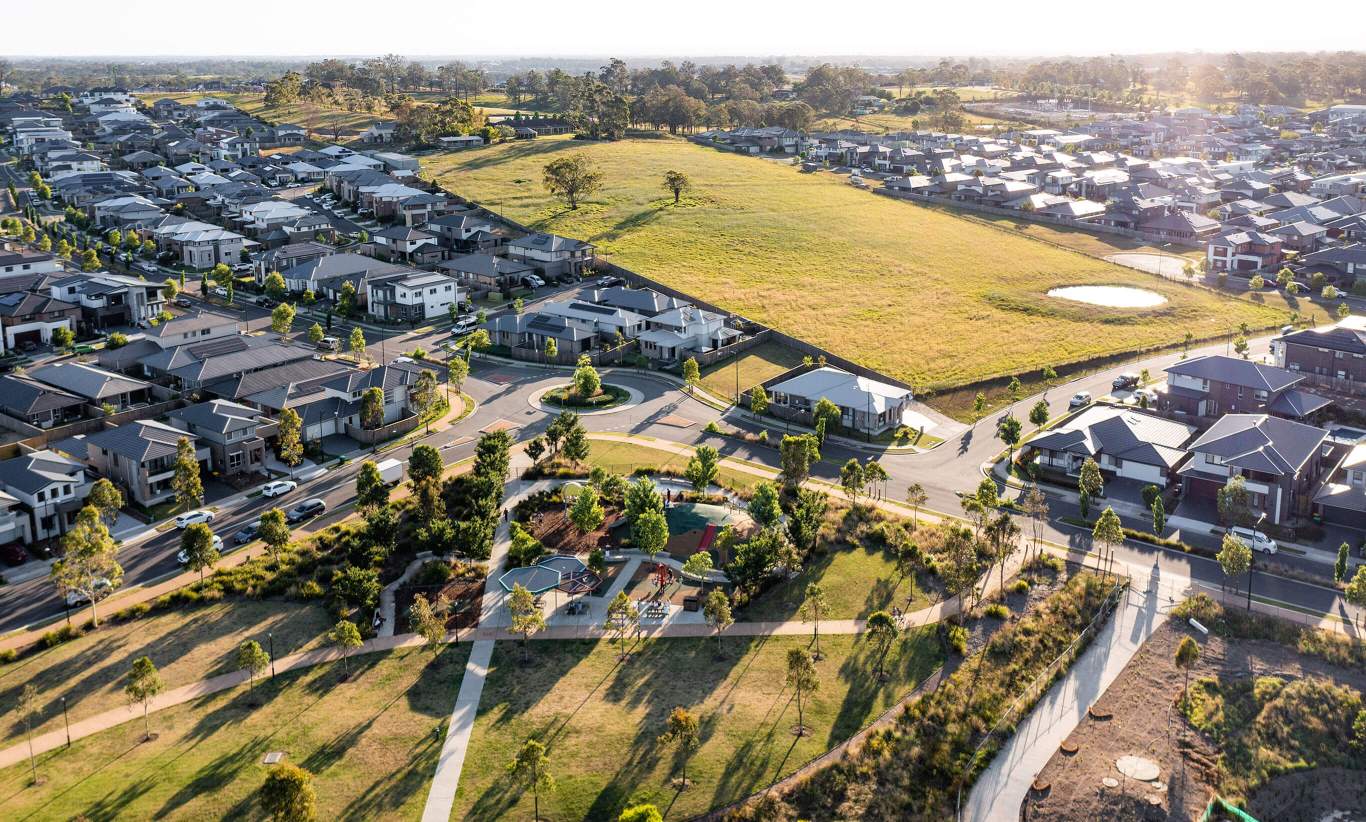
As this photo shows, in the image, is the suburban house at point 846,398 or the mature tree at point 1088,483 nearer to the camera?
the mature tree at point 1088,483

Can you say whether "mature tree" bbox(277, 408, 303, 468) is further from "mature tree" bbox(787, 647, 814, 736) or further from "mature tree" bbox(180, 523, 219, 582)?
"mature tree" bbox(787, 647, 814, 736)

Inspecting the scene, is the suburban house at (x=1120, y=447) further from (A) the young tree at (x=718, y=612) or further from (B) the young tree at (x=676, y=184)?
(B) the young tree at (x=676, y=184)

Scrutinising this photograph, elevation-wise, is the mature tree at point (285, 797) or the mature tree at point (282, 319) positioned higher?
the mature tree at point (282, 319)

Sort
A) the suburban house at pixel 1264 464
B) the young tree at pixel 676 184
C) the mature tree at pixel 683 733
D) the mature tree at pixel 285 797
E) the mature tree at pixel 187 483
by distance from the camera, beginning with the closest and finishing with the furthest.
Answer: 1. the mature tree at pixel 285 797
2. the mature tree at pixel 683 733
3. the mature tree at pixel 187 483
4. the suburban house at pixel 1264 464
5. the young tree at pixel 676 184

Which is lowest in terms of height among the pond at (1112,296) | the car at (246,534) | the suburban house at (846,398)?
the car at (246,534)

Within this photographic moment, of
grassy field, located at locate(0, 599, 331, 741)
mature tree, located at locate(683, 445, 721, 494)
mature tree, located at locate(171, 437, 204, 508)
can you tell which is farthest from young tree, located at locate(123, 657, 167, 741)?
mature tree, located at locate(683, 445, 721, 494)

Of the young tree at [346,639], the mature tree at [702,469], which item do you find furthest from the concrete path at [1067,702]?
the young tree at [346,639]

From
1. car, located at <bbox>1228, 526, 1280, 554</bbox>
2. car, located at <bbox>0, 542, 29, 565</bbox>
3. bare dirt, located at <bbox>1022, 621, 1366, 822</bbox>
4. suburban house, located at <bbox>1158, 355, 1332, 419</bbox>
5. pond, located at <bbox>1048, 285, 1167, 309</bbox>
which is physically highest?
pond, located at <bbox>1048, 285, 1167, 309</bbox>
